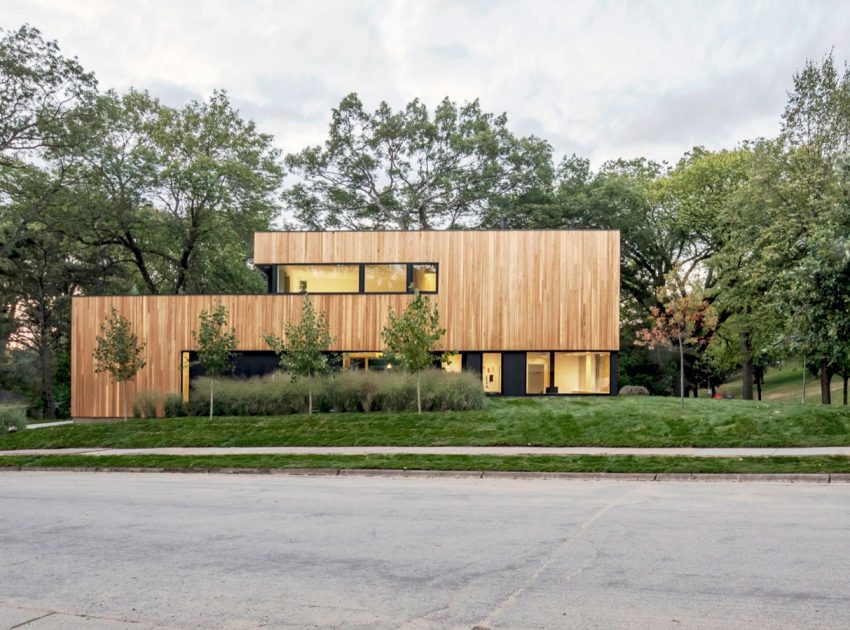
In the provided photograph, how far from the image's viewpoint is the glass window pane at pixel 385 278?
28.9 meters

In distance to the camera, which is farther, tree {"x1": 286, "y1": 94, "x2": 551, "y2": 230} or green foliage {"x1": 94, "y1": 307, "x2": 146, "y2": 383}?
tree {"x1": 286, "y1": 94, "x2": 551, "y2": 230}

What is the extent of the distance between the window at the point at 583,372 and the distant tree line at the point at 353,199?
394 centimetres

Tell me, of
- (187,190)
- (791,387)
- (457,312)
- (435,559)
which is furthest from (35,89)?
(791,387)

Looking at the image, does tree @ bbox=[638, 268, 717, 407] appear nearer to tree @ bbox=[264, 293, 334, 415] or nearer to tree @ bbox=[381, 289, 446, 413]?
tree @ bbox=[381, 289, 446, 413]

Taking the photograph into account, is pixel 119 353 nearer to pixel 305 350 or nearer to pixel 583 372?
pixel 305 350

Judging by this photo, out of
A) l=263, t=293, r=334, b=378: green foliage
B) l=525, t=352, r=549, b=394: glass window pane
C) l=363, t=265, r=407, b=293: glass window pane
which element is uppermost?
l=363, t=265, r=407, b=293: glass window pane

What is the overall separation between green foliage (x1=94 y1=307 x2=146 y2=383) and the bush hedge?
127 inches

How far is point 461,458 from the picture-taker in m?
13.9

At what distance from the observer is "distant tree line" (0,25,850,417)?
28469mm

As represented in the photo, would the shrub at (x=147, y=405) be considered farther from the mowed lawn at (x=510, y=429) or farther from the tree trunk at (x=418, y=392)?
the tree trunk at (x=418, y=392)

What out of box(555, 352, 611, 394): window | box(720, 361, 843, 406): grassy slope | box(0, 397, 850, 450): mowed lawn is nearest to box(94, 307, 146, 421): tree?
box(0, 397, 850, 450): mowed lawn

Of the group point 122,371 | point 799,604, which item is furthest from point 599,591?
point 122,371

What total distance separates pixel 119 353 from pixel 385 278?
1051 centimetres

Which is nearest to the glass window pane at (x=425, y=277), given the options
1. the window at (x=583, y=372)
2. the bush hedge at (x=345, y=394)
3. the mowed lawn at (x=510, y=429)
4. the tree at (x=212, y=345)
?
the window at (x=583, y=372)
